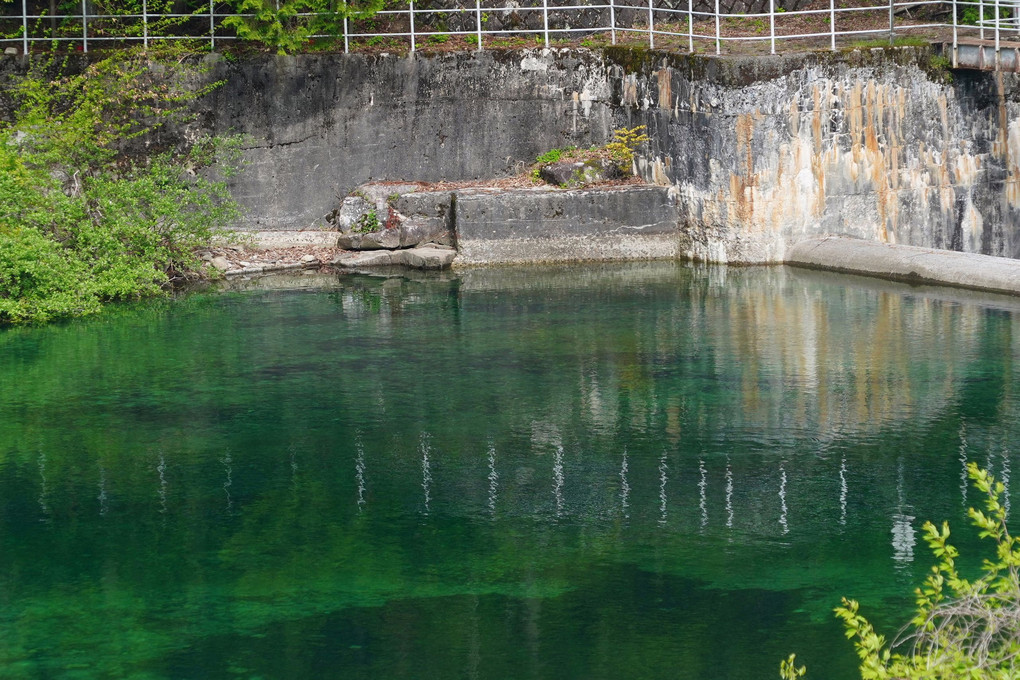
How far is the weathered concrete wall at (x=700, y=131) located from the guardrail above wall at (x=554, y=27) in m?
0.61

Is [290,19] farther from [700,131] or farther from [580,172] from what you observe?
[700,131]

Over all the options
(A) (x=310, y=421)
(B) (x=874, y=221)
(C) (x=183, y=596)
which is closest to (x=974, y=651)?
(C) (x=183, y=596)

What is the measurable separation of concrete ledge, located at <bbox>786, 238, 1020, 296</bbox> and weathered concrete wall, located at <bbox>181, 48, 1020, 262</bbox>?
498 mm

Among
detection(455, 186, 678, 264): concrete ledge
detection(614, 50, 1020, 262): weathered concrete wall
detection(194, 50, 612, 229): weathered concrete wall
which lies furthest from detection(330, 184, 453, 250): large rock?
detection(614, 50, 1020, 262): weathered concrete wall

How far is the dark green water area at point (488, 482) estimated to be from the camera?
25.5ft

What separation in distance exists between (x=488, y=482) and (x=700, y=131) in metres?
11.9

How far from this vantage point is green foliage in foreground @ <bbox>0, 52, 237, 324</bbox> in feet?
58.8

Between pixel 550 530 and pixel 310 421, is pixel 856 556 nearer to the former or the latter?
pixel 550 530

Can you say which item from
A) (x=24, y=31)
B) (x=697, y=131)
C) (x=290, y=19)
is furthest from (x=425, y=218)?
(x=24, y=31)

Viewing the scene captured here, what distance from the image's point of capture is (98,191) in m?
20.6

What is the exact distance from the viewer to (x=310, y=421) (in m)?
12.6

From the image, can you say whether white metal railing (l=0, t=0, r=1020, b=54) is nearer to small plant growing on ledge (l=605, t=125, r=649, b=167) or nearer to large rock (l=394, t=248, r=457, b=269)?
small plant growing on ledge (l=605, t=125, r=649, b=167)

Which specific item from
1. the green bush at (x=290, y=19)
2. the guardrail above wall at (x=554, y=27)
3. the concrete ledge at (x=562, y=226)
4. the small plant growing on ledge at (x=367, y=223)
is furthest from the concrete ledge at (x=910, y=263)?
the green bush at (x=290, y=19)

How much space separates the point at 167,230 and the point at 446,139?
17.1 feet
